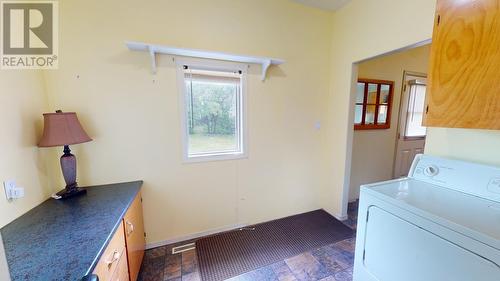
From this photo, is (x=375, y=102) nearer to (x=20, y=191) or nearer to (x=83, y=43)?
(x=83, y=43)

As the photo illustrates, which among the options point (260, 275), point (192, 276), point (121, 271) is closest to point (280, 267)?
point (260, 275)

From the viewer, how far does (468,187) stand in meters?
1.21

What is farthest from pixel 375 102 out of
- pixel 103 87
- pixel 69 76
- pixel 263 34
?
pixel 69 76

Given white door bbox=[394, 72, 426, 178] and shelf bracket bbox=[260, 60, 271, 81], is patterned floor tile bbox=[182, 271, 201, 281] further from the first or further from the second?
white door bbox=[394, 72, 426, 178]

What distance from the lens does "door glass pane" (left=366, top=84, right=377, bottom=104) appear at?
288cm

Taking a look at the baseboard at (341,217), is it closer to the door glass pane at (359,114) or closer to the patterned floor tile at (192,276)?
the door glass pane at (359,114)

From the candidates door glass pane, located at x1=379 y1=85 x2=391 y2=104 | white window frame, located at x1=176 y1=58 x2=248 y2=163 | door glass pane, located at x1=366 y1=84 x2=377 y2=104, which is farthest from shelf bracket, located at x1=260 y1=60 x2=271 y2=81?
door glass pane, located at x1=379 y1=85 x2=391 y2=104

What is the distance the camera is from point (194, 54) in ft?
6.14

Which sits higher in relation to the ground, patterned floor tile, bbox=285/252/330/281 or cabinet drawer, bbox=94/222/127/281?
cabinet drawer, bbox=94/222/127/281

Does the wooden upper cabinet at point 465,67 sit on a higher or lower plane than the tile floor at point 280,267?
higher

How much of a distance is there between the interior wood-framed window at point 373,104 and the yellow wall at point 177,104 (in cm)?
64

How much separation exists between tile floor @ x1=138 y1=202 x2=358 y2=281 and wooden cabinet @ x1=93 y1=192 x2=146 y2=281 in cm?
23

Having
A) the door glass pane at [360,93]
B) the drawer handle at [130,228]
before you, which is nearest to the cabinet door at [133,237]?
the drawer handle at [130,228]

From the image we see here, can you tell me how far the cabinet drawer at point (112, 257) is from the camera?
0.96m
